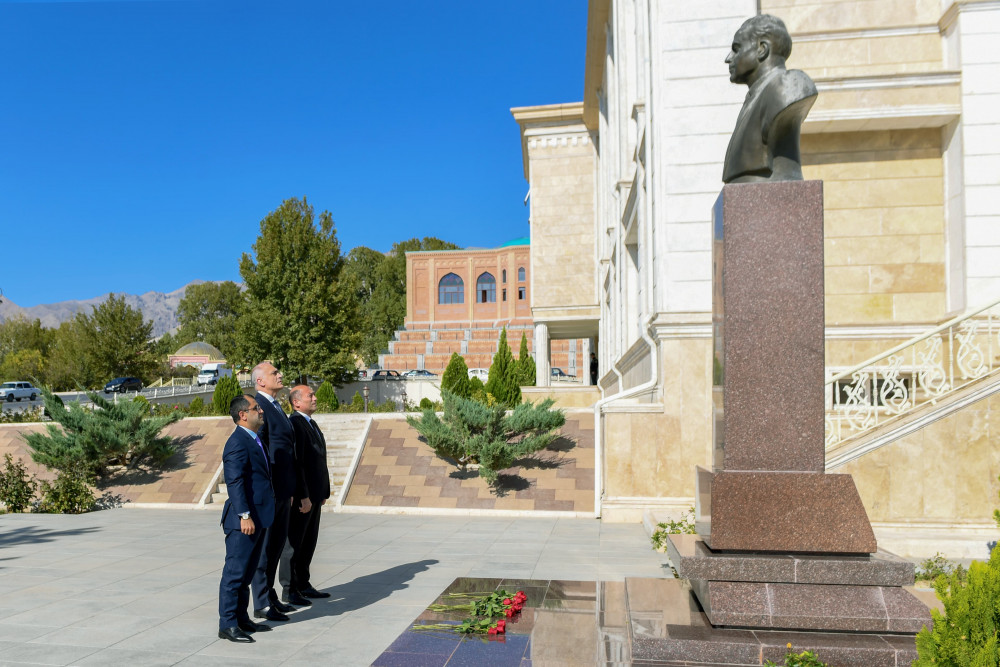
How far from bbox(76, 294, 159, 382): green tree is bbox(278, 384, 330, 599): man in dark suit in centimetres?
4185

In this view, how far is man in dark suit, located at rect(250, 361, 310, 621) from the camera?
19.4ft

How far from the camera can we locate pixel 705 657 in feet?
14.5

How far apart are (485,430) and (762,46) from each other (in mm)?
8715

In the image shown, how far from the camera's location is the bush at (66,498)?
41.9 ft

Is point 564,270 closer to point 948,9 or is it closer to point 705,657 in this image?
point 948,9

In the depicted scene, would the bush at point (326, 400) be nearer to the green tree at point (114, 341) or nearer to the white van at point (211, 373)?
the green tree at point (114, 341)

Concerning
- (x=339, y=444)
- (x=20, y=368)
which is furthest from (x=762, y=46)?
(x=20, y=368)

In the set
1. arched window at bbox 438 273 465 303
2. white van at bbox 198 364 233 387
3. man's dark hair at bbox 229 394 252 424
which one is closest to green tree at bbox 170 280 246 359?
white van at bbox 198 364 233 387

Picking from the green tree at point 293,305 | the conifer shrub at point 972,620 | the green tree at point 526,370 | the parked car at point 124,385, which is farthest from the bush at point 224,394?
the conifer shrub at point 972,620

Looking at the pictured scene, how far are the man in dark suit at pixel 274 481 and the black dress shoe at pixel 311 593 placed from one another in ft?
1.35

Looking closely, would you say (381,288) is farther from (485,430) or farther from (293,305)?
(485,430)

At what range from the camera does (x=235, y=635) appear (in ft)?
17.5

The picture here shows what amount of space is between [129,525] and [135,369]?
38053mm

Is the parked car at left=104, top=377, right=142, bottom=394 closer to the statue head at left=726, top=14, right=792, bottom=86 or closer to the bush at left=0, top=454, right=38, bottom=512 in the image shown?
the bush at left=0, top=454, right=38, bottom=512
